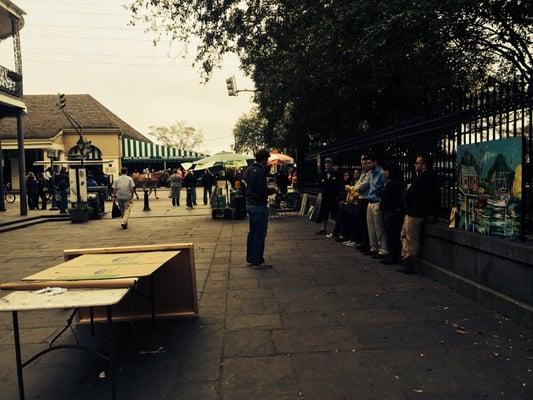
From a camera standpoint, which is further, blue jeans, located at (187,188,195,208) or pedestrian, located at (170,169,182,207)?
pedestrian, located at (170,169,182,207)

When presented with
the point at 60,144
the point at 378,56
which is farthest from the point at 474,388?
the point at 60,144

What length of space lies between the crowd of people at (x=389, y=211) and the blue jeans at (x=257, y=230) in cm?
185

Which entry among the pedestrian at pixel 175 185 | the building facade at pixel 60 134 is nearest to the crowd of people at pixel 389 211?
the pedestrian at pixel 175 185

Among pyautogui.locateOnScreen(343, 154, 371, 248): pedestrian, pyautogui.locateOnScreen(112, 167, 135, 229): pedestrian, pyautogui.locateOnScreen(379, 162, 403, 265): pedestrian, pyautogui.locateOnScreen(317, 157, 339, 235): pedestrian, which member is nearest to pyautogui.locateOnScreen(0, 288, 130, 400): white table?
pyautogui.locateOnScreen(379, 162, 403, 265): pedestrian

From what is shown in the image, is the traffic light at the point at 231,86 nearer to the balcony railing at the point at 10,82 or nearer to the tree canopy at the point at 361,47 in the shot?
the tree canopy at the point at 361,47

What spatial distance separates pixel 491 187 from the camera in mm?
5305

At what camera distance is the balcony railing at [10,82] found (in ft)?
58.3

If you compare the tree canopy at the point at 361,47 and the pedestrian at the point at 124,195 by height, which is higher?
the tree canopy at the point at 361,47

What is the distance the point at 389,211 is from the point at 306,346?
12.5 feet

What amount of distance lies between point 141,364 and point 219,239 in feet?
23.8

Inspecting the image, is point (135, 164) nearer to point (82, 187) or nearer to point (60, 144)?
point (60, 144)

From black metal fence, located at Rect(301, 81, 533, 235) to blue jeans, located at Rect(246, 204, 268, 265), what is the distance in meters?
2.45

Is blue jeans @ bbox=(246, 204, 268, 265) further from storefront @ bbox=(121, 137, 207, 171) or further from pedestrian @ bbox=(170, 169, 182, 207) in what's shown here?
storefront @ bbox=(121, 137, 207, 171)

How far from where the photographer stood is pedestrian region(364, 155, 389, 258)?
7.93m
